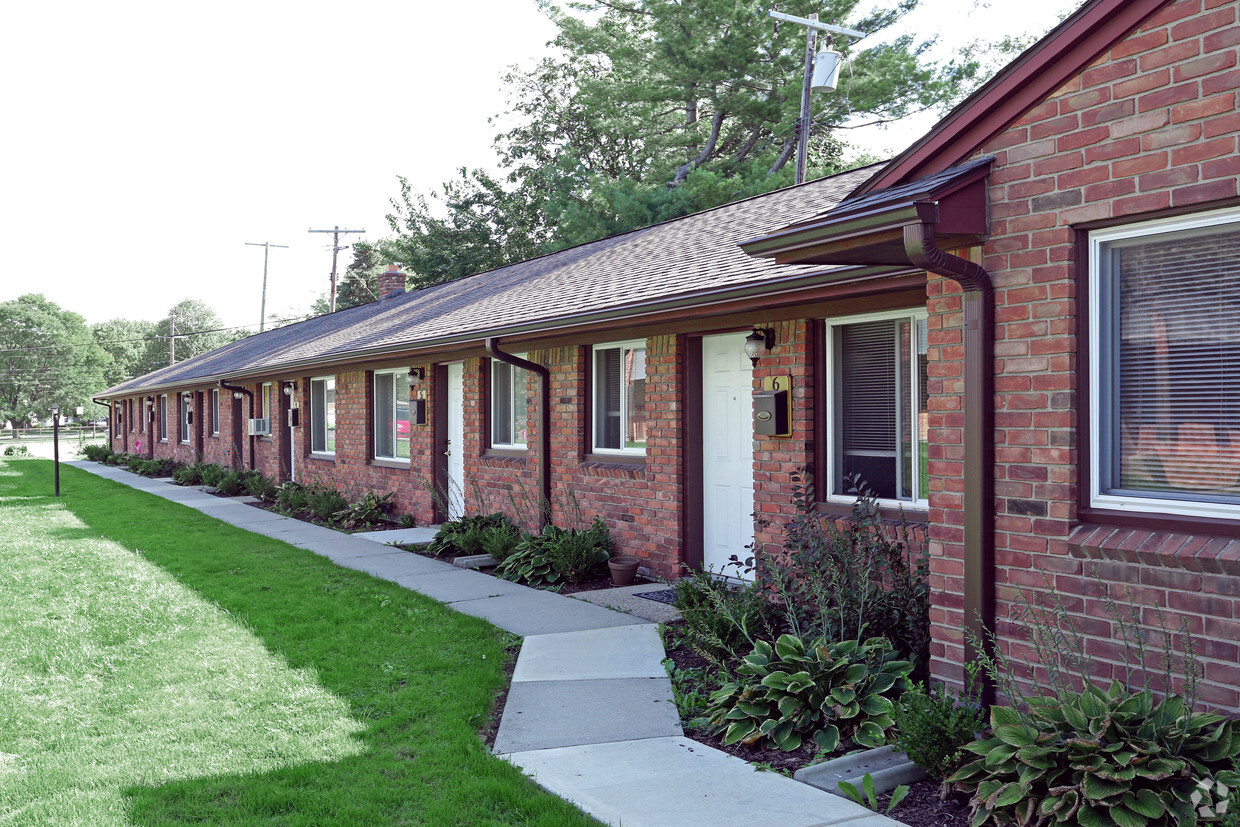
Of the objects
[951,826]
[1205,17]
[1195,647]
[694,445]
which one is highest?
[1205,17]

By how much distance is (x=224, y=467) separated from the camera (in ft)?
70.9

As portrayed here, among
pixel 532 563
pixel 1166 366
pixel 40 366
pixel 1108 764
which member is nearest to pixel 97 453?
pixel 532 563

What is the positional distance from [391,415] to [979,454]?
11460 millimetres

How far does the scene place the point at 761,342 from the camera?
749 cm

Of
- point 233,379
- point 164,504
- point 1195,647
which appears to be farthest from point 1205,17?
point 233,379

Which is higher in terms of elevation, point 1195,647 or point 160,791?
point 1195,647

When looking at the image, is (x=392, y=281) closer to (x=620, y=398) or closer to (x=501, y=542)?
(x=501, y=542)

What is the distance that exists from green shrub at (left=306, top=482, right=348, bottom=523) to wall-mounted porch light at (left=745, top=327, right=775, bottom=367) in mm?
8428

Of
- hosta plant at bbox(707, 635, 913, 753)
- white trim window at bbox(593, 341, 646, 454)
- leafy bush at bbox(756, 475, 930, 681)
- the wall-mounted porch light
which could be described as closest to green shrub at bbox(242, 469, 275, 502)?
white trim window at bbox(593, 341, 646, 454)

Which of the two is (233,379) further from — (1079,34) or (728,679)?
(1079,34)

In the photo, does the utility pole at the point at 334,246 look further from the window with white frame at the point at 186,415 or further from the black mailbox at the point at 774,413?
the black mailbox at the point at 774,413

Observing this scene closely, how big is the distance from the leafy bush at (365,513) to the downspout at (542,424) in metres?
4.17

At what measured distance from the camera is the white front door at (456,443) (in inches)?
496

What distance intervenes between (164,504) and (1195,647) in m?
17.0
